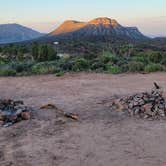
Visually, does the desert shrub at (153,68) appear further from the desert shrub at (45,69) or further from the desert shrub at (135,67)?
the desert shrub at (45,69)

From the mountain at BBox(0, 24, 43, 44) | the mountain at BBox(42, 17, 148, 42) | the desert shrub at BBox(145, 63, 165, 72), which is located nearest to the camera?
the desert shrub at BBox(145, 63, 165, 72)

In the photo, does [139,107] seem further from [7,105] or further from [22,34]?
[22,34]

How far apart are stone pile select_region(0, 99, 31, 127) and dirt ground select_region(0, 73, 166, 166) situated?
8.8 inches

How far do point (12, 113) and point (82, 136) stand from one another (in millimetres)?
2413

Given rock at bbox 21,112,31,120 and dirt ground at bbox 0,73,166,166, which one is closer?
dirt ground at bbox 0,73,166,166

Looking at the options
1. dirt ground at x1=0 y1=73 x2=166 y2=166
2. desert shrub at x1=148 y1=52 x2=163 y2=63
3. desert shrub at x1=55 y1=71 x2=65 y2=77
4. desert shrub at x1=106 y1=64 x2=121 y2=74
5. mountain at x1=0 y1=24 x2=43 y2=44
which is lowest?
mountain at x1=0 y1=24 x2=43 y2=44

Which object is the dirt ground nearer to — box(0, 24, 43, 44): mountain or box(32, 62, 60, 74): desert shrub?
box(32, 62, 60, 74): desert shrub

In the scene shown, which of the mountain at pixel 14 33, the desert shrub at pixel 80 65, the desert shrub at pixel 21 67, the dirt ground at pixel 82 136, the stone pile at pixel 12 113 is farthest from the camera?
the mountain at pixel 14 33

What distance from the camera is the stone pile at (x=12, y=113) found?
10008mm

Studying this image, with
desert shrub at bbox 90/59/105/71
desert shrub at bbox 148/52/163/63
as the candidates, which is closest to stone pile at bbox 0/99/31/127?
desert shrub at bbox 90/59/105/71

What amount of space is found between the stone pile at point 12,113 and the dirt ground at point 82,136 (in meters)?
0.22

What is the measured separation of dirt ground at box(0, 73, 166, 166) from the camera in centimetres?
748

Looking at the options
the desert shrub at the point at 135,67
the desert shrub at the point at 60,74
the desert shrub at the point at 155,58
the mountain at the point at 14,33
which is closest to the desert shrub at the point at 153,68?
the desert shrub at the point at 135,67

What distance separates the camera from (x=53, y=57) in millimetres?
25000
